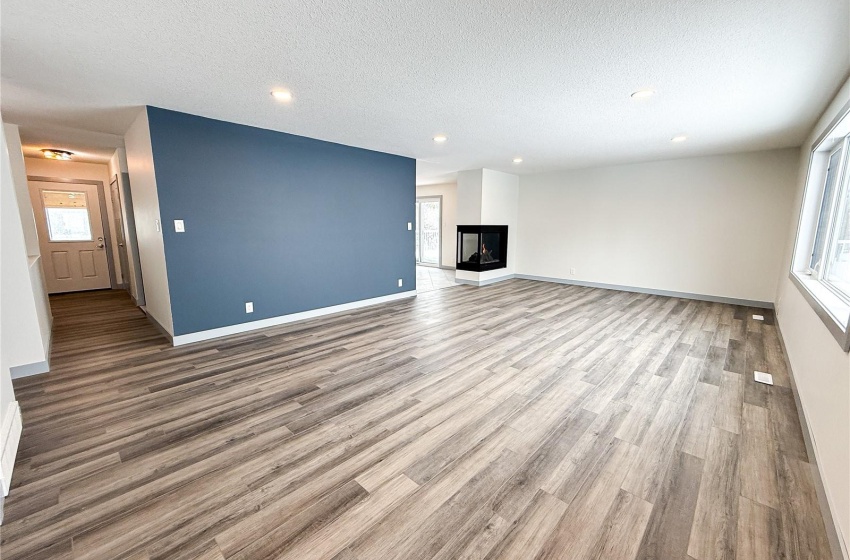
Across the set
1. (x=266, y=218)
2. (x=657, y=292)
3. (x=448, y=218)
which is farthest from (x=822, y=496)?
(x=448, y=218)

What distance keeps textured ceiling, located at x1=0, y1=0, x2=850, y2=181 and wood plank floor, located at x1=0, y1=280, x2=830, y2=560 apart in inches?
94.1

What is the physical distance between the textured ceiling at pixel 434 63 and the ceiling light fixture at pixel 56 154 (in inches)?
61.9

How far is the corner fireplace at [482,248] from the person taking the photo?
23.7 feet

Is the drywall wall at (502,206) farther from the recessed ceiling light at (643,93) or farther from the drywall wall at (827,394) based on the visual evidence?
the drywall wall at (827,394)

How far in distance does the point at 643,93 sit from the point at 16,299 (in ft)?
18.3

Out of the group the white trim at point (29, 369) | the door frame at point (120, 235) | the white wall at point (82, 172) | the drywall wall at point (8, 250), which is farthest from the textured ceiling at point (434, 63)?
the white wall at point (82, 172)

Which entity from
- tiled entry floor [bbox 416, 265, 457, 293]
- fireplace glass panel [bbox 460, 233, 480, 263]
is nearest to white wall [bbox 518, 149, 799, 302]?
fireplace glass panel [bbox 460, 233, 480, 263]

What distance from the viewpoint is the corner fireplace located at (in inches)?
285

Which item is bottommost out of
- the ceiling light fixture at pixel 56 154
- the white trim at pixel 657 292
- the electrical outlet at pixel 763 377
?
the electrical outlet at pixel 763 377

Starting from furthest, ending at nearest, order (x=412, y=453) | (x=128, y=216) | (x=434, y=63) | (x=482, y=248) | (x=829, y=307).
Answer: (x=482, y=248), (x=128, y=216), (x=434, y=63), (x=829, y=307), (x=412, y=453)

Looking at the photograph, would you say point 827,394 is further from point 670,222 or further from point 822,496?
point 670,222

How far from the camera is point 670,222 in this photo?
234 inches

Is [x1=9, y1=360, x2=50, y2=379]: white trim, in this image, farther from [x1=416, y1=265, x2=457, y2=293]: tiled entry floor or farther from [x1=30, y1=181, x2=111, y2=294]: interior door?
[x1=416, y1=265, x2=457, y2=293]: tiled entry floor

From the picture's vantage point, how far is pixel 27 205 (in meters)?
4.01
